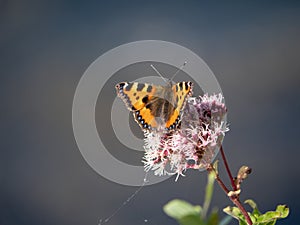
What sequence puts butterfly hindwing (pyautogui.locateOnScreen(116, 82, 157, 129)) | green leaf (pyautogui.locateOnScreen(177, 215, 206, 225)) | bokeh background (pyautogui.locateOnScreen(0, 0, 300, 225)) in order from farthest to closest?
bokeh background (pyautogui.locateOnScreen(0, 0, 300, 225)) < butterfly hindwing (pyautogui.locateOnScreen(116, 82, 157, 129)) < green leaf (pyautogui.locateOnScreen(177, 215, 206, 225))

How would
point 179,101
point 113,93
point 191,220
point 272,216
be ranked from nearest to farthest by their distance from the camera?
point 191,220 → point 272,216 → point 179,101 → point 113,93

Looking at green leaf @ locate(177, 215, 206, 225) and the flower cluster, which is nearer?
green leaf @ locate(177, 215, 206, 225)

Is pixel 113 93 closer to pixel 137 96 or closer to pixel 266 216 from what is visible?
pixel 137 96

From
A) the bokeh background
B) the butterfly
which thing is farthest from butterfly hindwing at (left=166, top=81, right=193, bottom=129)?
the bokeh background

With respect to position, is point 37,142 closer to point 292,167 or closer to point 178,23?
point 178,23

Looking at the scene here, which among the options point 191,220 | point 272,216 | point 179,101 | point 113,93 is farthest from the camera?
point 113,93

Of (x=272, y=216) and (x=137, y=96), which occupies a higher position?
(x=137, y=96)

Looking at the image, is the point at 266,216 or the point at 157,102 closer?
the point at 266,216

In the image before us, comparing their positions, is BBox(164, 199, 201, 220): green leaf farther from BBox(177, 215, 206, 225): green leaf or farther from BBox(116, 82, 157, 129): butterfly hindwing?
BBox(116, 82, 157, 129): butterfly hindwing

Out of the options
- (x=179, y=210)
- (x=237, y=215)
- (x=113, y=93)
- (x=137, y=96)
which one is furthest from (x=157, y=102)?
(x=113, y=93)
